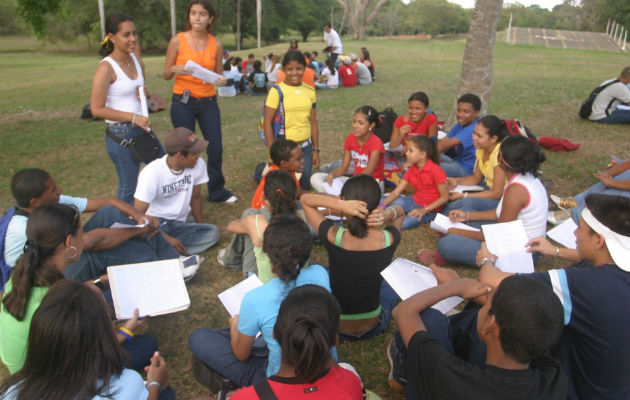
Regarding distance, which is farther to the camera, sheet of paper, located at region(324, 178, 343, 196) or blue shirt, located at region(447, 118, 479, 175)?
blue shirt, located at region(447, 118, 479, 175)

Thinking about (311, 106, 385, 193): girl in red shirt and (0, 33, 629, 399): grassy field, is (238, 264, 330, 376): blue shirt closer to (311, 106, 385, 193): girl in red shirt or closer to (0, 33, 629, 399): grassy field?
(0, 33, 629, 399): grassy field

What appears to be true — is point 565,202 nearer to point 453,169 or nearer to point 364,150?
point 453,169

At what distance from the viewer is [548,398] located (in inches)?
64.8

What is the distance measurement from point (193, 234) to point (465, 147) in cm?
355

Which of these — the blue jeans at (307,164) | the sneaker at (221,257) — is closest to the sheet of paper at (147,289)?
the sneaker at (221,257)

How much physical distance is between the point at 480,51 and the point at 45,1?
27.8 ft

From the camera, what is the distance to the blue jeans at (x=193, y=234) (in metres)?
4.18

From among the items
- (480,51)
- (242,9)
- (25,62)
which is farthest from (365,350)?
(242,9)

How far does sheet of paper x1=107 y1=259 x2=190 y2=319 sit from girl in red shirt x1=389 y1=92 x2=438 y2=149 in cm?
369

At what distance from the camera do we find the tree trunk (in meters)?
6.71

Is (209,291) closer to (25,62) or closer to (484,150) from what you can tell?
(484,150)

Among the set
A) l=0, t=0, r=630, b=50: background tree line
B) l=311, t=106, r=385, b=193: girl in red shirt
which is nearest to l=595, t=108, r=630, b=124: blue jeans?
l=311, t=106, r=385, b=193: girl in red shirt

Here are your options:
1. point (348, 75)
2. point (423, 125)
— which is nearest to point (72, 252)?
point (423, 125)

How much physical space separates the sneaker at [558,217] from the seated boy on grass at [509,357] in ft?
11.4
